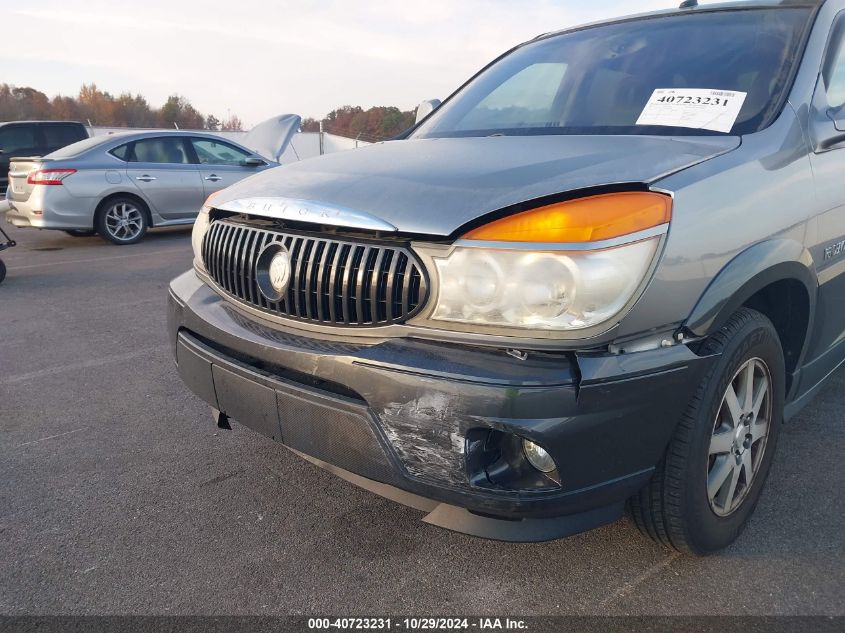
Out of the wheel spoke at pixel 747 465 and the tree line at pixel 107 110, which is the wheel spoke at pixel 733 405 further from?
the tree line at pixel 107 110

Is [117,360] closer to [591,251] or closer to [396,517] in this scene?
[396,517]

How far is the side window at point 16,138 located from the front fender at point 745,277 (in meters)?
13.9

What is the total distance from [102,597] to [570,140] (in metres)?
2.12

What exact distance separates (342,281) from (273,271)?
1.02ft

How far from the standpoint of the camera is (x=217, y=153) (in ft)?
31.8

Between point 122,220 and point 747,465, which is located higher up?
point 747,465

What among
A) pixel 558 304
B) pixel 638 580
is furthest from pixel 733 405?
pixel 558 304

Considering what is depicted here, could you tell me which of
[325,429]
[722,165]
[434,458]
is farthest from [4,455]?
[722,165]

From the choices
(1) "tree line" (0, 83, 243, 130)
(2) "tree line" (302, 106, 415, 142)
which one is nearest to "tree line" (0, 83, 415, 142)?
(1) "tree line" (0, 83, 243, 130)

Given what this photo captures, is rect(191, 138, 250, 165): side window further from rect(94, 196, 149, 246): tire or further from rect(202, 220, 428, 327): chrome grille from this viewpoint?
rect(202, 220, 428, 327): chrome grille

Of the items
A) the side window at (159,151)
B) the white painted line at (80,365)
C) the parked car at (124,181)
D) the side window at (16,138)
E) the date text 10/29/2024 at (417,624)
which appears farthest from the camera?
the side window at (16,138)

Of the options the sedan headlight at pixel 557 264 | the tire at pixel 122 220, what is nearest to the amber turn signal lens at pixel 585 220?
the sedan headlight at pixel 557 264

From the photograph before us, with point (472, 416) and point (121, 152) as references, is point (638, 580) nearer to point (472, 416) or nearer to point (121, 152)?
point (472, 416)

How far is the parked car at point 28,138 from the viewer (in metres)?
12.6
